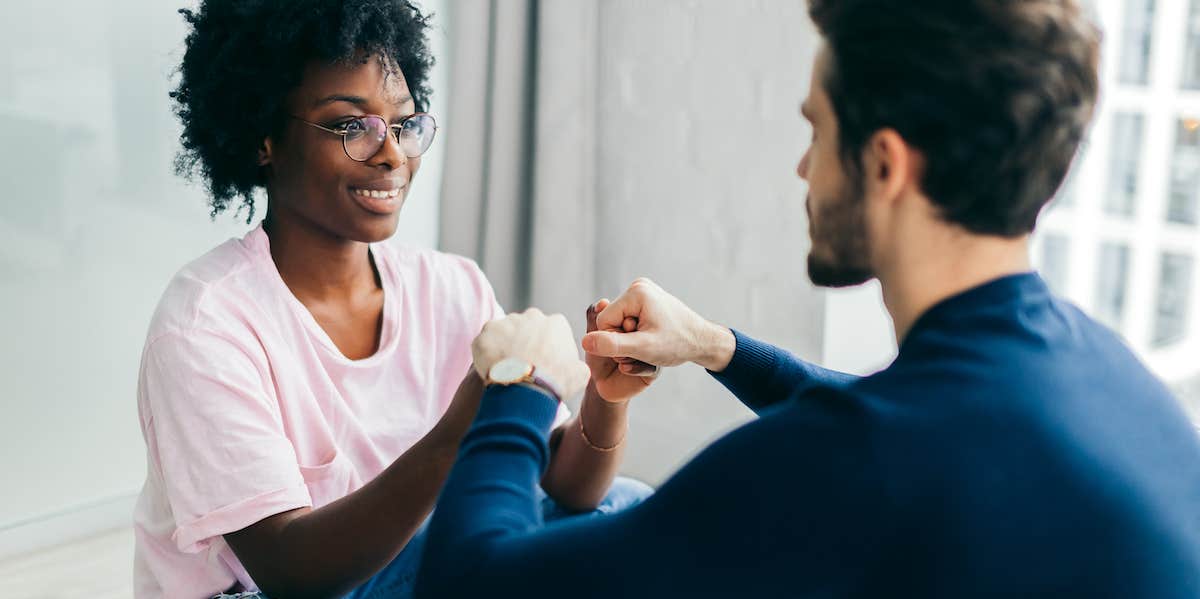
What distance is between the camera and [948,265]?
91 centimetres

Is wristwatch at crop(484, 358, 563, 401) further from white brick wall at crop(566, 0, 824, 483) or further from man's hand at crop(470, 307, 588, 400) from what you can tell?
white brick wall at crop(566, 0, 824, 483)

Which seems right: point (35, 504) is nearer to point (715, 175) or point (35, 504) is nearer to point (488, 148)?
point (488, 148)

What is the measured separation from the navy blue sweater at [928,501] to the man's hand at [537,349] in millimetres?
248

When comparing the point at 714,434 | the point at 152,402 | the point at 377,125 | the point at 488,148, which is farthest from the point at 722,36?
the point at 152,402

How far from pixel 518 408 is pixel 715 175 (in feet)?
5.54

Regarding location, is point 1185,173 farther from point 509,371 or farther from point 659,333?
point 509,371

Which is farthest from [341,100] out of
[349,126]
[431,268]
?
[431,268]

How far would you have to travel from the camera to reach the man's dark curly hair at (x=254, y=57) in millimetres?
1499

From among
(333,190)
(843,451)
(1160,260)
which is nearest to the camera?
(843,451)

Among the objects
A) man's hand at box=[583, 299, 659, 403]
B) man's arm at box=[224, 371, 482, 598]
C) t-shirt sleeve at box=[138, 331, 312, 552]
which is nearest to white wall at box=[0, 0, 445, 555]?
t-shirt sleeve at box=[138, 331, 312, 552]

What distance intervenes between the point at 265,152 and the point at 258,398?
1.36 ft

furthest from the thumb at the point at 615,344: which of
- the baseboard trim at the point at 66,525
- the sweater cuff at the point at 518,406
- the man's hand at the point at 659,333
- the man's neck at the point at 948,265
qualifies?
the baseboard trim at the point at 66,525

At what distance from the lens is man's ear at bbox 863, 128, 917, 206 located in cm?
87

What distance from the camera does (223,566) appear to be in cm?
139
